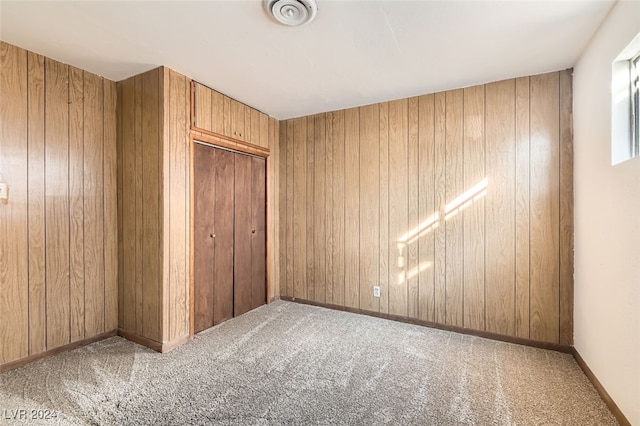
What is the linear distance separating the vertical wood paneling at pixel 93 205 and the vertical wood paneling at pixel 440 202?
333cm


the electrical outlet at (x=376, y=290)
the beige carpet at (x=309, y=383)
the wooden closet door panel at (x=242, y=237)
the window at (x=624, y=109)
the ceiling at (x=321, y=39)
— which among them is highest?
the ceiling at (x=321, y=39)

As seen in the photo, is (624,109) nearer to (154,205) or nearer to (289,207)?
(289,207)

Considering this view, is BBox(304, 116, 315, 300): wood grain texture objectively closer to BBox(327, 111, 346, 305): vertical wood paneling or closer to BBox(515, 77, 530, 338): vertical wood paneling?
BBox(327, 111, 346, 305): vertical wood paneling

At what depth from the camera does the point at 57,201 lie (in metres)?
2.43

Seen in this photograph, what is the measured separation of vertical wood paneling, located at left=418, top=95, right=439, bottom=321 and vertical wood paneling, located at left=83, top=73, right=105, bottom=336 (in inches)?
126

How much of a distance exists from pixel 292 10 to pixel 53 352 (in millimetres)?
3234

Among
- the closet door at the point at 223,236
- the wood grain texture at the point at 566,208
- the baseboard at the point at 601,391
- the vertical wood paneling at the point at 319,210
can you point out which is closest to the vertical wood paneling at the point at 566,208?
the wood grain texture at the point at 566,208


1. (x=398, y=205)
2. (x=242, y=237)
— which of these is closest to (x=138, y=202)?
(x=242, y=237)

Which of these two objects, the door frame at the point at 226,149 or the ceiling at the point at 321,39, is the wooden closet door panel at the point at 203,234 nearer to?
the door frame at the point at 226,149

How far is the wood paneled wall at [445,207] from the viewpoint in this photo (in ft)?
8.36

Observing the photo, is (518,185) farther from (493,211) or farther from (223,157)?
(223,157)

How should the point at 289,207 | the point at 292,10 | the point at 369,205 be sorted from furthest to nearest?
the point at 289,207 → the point at 369,205 → the point at 292,10

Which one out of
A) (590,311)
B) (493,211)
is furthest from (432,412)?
(493,211)

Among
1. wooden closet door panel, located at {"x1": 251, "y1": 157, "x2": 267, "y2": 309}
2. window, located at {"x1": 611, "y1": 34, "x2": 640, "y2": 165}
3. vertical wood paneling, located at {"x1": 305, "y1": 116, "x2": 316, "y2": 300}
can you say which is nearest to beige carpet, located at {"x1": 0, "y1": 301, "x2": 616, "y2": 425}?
wooden closet door panel, located at {"x1": 251, "y1": 157, "x2": 267, "y2": 309}
